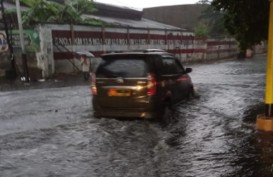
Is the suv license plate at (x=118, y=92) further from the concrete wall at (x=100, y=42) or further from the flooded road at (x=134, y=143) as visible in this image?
the concrete wall at (x=100, y=42)

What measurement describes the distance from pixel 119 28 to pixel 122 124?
20.3m

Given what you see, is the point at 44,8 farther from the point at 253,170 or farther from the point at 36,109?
the point at 253,170

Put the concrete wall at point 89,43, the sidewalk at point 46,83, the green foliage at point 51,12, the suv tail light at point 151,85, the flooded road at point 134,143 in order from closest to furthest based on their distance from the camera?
the flooded road at point 134,143, the suv tail light at point 151,85, the sidewalk at point 46,83, the concrete wall at point 89,43, the green foliage at point 51,12

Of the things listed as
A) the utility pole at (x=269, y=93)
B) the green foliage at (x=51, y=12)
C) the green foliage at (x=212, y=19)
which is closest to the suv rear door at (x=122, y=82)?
the utility pole at (x=269, y=93)

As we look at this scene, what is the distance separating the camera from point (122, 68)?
9.64m

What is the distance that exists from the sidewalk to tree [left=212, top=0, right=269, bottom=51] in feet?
31.4

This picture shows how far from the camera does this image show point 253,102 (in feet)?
42.6

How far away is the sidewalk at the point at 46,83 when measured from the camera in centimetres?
1888

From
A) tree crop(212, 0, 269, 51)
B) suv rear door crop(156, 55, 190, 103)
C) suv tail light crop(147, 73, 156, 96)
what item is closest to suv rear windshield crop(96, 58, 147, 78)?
suv tail light crop(147, 73, 156, 96)

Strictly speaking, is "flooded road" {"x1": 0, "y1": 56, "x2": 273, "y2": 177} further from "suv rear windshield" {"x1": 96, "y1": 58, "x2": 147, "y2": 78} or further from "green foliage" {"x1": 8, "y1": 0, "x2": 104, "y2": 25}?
"green foliage" {"x1": 8, "y1": 0, "x2": 104, "y2": 25}

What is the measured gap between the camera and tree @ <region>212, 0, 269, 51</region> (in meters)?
10.4

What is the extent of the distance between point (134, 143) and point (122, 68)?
2286mm

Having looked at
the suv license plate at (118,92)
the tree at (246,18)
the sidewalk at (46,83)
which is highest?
the tree at (246,18)

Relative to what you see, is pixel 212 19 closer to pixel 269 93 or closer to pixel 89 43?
pixel 89 43
